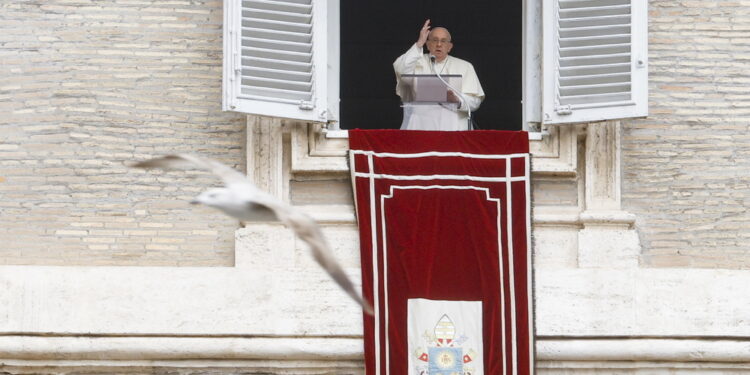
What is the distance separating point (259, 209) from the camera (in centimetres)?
1004

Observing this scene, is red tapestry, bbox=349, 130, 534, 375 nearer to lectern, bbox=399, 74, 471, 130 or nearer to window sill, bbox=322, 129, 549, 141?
window sill, bbox=322, 129, 549, 141

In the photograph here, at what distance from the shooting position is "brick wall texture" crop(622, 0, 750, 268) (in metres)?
11.9

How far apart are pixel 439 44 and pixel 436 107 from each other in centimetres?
64

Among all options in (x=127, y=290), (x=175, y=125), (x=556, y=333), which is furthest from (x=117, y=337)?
(x=556, y=333)

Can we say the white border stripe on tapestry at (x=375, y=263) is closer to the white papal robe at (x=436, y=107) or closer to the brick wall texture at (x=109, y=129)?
the white papal robe at (x=436, y=107)

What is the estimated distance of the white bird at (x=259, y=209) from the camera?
9.69 m

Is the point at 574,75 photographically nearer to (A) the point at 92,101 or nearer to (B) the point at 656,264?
(B) the point at 656,264

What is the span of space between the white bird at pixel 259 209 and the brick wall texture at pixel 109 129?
5.48ft

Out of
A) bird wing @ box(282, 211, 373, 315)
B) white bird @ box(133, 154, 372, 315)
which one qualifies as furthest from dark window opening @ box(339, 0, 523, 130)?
bird wing @ box(282, 211, 373, 315)

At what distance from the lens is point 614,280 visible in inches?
463

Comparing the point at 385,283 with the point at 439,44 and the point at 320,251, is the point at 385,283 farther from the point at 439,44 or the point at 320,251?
the point at 320,251

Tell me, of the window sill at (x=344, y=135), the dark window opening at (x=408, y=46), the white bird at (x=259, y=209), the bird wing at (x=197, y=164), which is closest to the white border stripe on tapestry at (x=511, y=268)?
the window sill at (x=344, y=135)

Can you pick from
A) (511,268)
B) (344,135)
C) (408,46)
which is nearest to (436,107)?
(344,135)

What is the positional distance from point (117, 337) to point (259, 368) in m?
0.76
